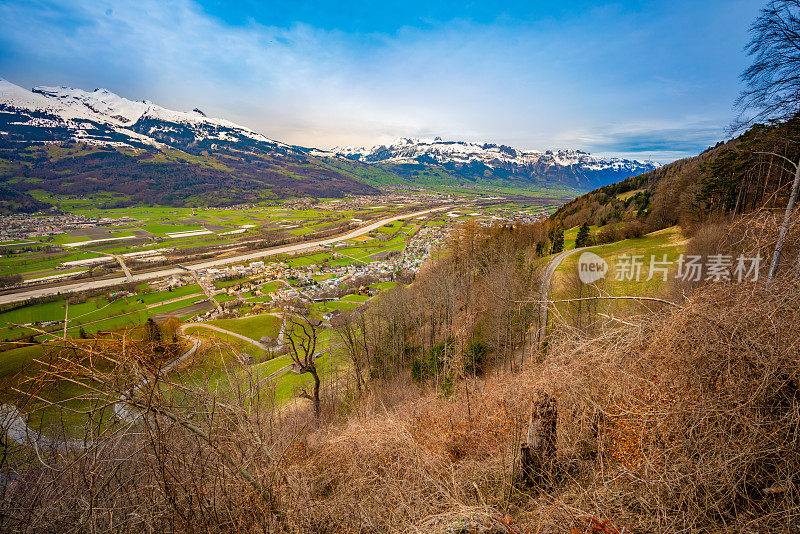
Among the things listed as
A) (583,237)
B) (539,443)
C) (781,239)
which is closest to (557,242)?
(583,237)

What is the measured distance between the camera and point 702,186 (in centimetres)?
2841

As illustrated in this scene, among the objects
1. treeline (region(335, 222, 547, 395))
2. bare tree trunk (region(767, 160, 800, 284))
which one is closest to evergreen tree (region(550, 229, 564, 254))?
treeline (region(335, 222, 547, 395))

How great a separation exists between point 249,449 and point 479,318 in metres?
24.3

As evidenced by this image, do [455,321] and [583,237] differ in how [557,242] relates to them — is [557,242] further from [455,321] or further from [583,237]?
[455,321]

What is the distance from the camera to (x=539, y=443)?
4.31 m

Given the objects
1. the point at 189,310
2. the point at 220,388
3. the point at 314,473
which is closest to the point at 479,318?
the point at 314,473

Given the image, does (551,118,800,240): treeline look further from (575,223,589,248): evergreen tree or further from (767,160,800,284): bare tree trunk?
(575,223,589,248): evergreen tree

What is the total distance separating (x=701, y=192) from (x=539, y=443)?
121 ft

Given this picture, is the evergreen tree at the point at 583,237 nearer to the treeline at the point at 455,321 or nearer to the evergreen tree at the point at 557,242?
the evergreen tree at the point at 557,242

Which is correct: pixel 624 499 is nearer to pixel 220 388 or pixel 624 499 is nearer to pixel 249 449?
pixel 249 449

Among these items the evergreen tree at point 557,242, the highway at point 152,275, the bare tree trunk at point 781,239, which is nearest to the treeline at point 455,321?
the evergreen tree at point 557,242

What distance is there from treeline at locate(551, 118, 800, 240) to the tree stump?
9.16 m

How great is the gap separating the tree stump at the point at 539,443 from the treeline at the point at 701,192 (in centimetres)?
916

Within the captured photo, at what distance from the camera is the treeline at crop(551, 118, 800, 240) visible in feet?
32.1
